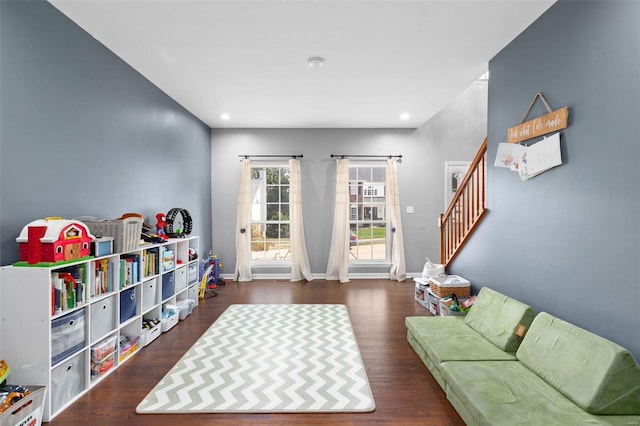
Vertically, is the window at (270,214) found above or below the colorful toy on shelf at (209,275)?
above

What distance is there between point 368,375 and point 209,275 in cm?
350

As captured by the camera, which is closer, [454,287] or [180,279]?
[454,287]

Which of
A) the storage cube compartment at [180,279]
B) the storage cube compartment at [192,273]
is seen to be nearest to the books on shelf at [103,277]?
the storage cube compartment at [180,279]

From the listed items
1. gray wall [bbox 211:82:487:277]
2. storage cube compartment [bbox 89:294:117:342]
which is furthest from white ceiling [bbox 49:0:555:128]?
storage cube compartment [bbox 89:294:117:342]

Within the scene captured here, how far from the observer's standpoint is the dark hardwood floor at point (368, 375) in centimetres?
192

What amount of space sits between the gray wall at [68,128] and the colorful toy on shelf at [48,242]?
119 mm

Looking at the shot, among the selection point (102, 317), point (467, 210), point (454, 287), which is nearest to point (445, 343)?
point (454, 287)

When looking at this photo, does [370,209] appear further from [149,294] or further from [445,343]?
[149,294]

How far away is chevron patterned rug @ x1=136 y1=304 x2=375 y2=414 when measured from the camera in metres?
2.06

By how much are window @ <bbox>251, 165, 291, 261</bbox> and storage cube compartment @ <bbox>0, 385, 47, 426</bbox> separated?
13.1 ft

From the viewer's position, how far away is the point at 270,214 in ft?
19.1

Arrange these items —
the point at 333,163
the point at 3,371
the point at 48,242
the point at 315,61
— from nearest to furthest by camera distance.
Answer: the point at 3,371
the point at 48,242
the point at 315,61
the point at 333,163

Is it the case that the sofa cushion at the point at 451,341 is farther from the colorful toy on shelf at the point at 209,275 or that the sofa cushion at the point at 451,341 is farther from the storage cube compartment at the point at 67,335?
the colorful toy on shelf at the point at 209,275

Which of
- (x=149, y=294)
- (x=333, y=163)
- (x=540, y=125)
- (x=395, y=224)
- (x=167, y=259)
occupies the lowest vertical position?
(x=149, y=294)
